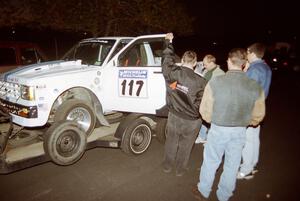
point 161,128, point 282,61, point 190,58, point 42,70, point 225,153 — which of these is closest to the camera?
point 225,153

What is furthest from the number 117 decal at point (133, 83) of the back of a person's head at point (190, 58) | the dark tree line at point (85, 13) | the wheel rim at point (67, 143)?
the dark tree line at point (85, 13)

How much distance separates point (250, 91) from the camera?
3990 mm

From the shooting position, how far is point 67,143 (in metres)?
5.30

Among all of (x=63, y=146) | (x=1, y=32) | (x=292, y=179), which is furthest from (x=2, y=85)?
(x=1, y=32)

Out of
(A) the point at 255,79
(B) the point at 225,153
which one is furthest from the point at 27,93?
(A) the point at 255,79

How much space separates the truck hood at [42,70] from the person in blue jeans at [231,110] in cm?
305

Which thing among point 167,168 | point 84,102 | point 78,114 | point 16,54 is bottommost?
point 167,168

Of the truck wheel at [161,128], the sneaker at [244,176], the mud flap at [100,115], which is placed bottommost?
the sneaker at [244,176]

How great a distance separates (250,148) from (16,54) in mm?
8197

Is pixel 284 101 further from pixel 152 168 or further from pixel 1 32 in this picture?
pixel 1 32

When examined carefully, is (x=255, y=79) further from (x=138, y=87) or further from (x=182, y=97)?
(x=138, y=87)

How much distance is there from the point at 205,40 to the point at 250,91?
1362 inches

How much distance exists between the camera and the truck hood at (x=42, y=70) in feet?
18.6

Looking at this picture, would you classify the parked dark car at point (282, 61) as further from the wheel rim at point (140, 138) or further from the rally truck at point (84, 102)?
the wheel rim at point (140, 138)
